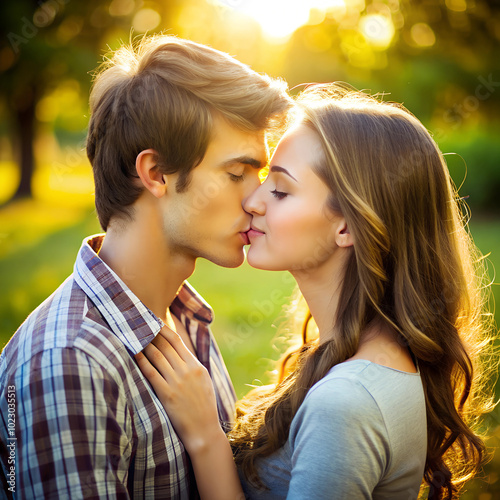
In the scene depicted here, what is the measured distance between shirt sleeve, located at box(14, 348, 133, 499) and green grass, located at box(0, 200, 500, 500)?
1895mm

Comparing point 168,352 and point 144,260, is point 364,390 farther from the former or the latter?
point 144,260

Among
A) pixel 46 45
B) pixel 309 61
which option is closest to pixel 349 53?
pixel 309 61

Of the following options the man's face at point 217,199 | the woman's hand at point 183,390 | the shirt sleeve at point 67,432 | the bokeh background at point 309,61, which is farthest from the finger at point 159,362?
the bokeh background at point 309,61

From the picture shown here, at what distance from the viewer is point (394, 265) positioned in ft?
7.93

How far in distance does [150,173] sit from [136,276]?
21.9 inches

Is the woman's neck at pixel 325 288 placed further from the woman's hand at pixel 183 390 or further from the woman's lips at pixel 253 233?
the woman's hand at pixel 183 390

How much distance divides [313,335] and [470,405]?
0.95 meters

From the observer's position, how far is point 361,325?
234 cm

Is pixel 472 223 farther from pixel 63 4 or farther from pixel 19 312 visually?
pixel 63 4

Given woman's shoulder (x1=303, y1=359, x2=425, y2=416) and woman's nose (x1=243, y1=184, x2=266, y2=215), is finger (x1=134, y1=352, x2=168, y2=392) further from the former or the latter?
woman's nose (x1=243, y1=184, x2=266, y2=215)

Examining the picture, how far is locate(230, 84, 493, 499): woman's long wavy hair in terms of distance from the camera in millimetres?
2307

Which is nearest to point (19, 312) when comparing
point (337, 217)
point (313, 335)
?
point (313, 335)

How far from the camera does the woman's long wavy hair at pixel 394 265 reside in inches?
90.8

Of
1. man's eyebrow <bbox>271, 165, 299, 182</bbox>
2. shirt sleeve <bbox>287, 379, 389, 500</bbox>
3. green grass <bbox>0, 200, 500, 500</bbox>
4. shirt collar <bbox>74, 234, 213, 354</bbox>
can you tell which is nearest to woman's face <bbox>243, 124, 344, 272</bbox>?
man's eyebrow <bbox>271, 165, 299, 182</bbox>
